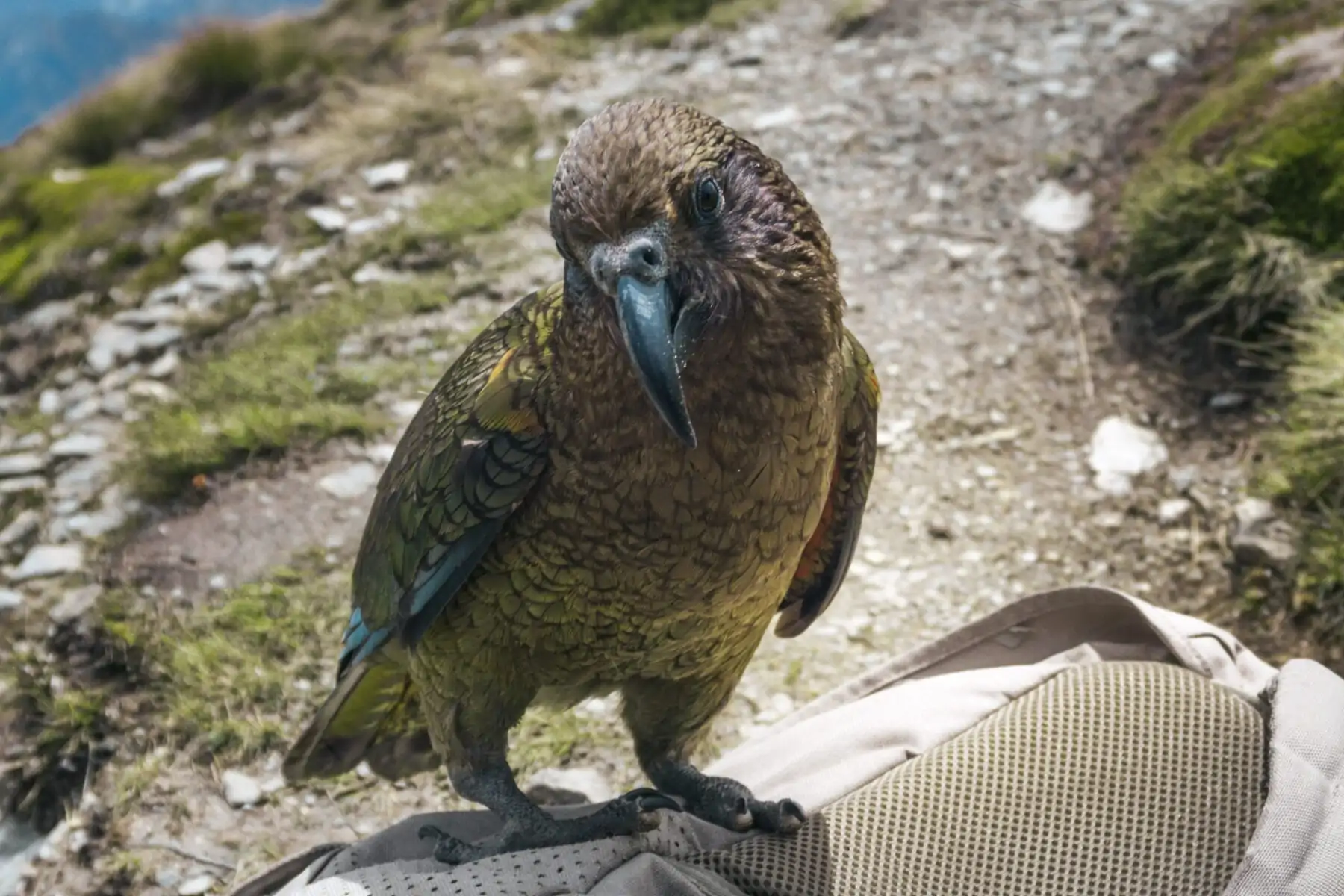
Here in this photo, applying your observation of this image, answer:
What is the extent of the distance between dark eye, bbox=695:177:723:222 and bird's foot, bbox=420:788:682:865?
1292mm

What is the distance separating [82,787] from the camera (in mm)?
3441

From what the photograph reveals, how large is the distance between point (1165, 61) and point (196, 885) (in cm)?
564

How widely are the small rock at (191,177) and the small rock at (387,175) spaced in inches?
37.8

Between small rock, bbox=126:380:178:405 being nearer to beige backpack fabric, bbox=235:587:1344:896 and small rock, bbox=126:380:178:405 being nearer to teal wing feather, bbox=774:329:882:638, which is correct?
beige backpack fabric, bbox=235:587:1344:896

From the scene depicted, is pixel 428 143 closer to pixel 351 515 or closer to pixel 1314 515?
pixel 351 515

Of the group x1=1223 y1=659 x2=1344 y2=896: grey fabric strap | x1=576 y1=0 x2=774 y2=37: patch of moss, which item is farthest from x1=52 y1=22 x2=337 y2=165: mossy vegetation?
x1=1223 y1=659 x2=1344 y2=896: grey fabric strap

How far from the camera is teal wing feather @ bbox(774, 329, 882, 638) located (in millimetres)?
2531

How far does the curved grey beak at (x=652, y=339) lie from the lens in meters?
1.74

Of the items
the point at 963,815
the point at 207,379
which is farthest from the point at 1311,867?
the point at 207,379

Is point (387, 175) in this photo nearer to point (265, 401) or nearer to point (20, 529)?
point (265, 401)

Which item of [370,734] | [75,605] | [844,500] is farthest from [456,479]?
[75,605]

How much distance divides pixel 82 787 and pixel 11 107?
12.2 meters

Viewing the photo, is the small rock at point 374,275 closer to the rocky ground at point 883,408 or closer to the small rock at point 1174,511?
the rocky ground at point 883,408

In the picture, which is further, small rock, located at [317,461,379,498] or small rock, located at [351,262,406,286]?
small rock, located at [351,262,406,286]
